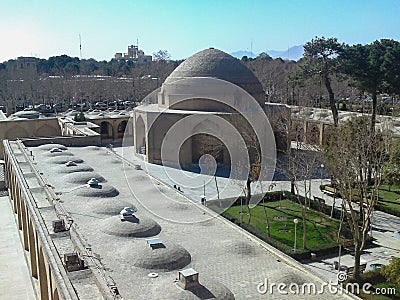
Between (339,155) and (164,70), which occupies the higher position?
(164,70)

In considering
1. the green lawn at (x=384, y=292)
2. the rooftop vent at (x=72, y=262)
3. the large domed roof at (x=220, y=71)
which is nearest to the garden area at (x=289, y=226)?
the green lawn at (x=384, y=292)

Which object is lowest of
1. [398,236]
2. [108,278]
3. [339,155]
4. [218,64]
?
[398,236]

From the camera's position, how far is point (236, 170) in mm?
29953

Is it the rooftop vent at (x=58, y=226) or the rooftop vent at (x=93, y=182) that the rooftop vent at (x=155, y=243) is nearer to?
the rooftop vent at (x=58, y=226)

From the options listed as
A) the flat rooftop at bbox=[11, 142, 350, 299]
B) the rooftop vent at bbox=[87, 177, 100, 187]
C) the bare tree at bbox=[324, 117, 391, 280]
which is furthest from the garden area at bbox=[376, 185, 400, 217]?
the rooftop vent at bbox=[87, 177, 100, 187]

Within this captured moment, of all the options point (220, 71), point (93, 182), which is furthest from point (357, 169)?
point (220, 71)

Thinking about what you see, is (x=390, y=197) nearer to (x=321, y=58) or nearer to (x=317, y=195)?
(x=317, y=195)

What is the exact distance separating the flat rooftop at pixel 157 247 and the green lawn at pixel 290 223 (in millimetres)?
4771

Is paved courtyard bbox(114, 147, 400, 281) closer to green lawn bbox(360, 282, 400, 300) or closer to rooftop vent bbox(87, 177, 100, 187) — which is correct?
green lawn bbox(360, 282, 400, 300)

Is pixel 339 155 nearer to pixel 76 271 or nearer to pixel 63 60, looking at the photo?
pixel 76 271

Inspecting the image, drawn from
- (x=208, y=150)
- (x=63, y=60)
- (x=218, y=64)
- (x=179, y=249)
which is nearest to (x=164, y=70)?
(x=218, y=64)

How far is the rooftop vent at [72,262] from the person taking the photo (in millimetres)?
10844

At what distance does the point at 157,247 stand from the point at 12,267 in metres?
9.73

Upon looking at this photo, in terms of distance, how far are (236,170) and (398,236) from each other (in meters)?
12.3
